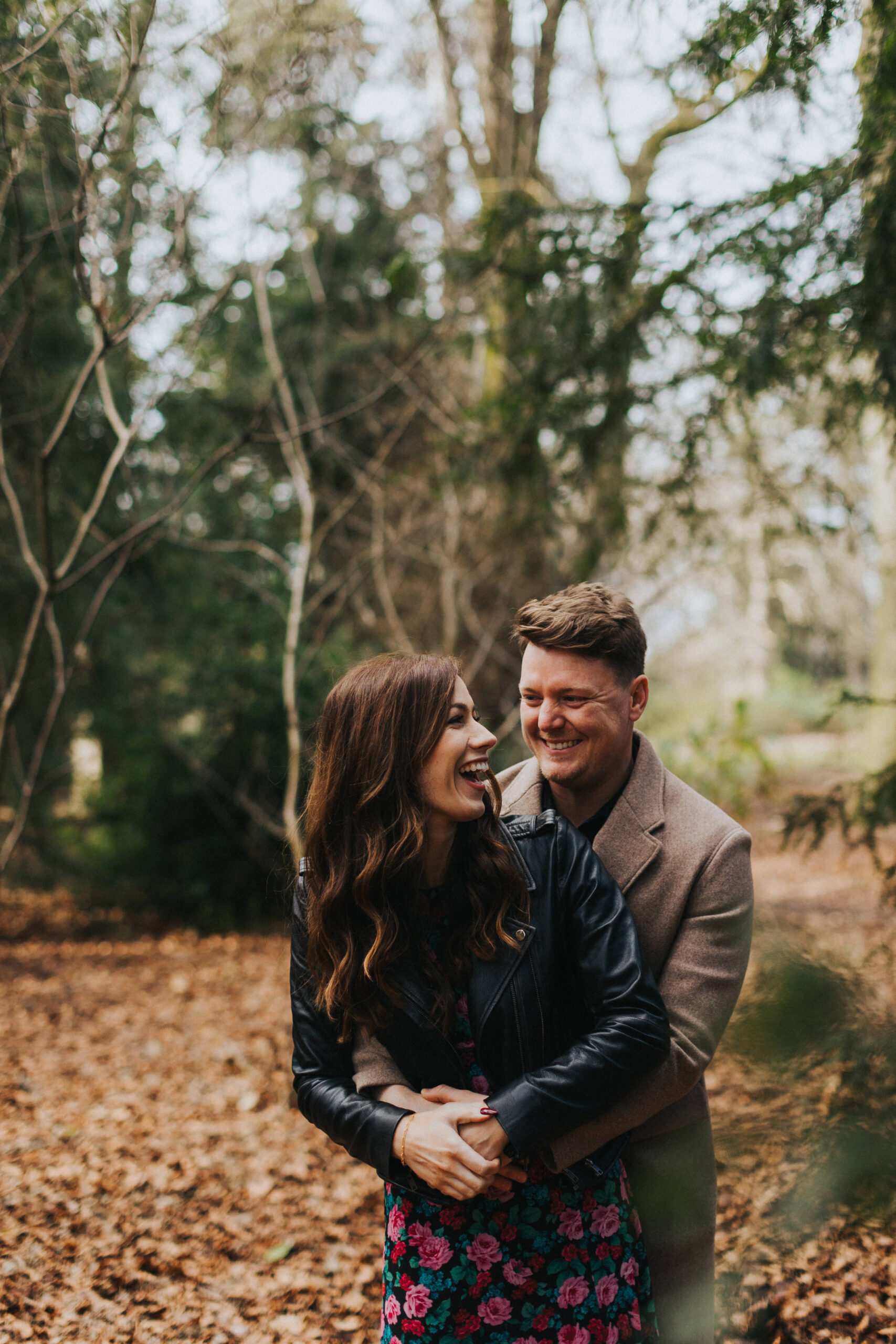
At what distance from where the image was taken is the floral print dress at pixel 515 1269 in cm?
166

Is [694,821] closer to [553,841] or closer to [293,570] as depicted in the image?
[553,841]

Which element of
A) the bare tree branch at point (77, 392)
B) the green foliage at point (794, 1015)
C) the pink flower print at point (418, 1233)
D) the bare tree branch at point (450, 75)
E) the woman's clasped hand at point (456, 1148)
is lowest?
the pink flower print at point (418, 1233)

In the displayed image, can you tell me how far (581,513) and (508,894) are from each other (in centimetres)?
591

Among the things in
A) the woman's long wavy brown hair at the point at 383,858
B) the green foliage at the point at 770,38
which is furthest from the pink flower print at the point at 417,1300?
the green foliage at the point at 770,38

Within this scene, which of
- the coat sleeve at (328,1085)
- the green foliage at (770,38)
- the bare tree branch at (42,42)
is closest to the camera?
the coat sleeve at (328,1085)

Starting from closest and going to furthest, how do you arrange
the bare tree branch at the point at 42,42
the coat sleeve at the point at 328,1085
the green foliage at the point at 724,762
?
the coat sleeve at the point at 328,1085
the bare tree branch at the point at 42,42
the green foliage at the point at 724,762

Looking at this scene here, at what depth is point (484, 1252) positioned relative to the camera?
5.48 ft

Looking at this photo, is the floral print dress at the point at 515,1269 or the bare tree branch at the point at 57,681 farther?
the bare tree branch at the point at 57,681

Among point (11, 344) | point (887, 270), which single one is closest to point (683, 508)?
point (887, 270)

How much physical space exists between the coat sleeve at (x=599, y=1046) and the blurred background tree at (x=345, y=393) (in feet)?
5.40

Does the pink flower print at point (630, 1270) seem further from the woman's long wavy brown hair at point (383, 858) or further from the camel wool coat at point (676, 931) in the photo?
the woman's long wavy brown hair at point (383, 858)

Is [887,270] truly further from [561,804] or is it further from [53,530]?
[53,530]

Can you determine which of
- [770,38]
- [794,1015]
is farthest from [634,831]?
[770,38]

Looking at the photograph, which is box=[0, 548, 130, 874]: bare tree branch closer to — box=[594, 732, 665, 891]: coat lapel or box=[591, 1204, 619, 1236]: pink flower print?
box=[594, 732, 665, 891]: coat lapel
